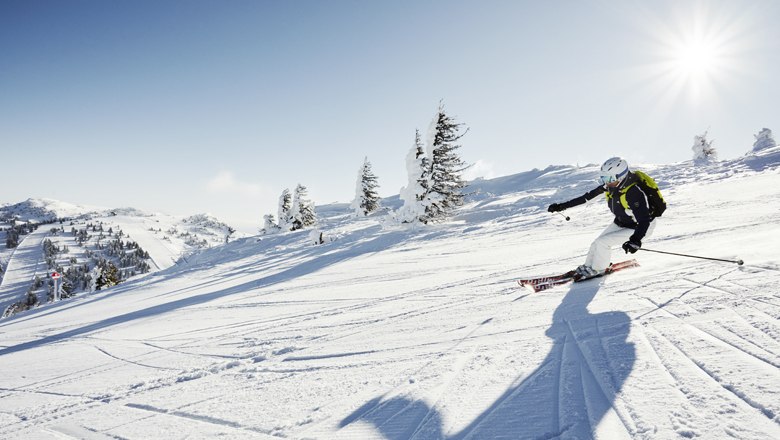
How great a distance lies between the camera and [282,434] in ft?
8.36

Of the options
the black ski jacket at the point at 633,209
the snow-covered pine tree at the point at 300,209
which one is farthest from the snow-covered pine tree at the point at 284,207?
the black ski jacket at the point at 633,209

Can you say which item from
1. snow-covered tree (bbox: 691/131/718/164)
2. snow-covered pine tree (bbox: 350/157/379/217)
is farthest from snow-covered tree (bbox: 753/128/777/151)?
snow-covered pine tree (bbox: 350/157/379/217)

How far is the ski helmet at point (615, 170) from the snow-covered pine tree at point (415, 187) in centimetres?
1703

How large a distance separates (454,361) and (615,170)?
4.36 meters

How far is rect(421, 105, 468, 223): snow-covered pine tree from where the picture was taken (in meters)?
23.2

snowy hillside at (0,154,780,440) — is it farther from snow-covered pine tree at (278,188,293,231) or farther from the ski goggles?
snow-covered pine tree at (278,188,293,231)

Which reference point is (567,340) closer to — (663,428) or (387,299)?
(663,428)

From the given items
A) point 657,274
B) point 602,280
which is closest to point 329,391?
point 602,280

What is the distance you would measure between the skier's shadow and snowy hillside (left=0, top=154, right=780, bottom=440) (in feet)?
0.04

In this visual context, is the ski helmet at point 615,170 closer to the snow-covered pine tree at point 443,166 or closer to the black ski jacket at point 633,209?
the black ski jacket at point 633,209

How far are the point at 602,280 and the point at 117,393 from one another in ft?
21.0

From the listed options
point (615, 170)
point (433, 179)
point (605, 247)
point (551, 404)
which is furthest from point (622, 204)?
point (433, 179)

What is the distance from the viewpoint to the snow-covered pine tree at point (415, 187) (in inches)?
905

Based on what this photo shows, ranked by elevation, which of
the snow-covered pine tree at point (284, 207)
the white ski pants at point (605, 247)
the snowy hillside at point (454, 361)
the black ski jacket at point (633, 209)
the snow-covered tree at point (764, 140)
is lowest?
the snowy hillside at point (454, 361)
